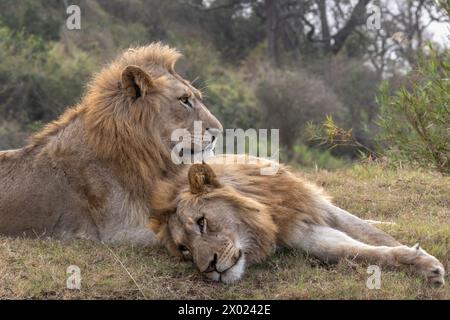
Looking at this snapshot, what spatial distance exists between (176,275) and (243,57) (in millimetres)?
24449

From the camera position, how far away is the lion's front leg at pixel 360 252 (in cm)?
426

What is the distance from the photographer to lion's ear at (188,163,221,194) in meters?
4.50

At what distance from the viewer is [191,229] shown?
169 inches

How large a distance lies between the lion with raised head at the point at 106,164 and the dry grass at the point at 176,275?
0.20 meters

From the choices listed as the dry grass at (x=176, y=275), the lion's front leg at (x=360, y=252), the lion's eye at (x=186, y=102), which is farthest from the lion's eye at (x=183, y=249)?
the lion's eye at (x=186, y=102)

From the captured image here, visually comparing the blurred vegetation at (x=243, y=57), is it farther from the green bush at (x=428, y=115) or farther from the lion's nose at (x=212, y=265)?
the lion's nose at (x=212, y=265)

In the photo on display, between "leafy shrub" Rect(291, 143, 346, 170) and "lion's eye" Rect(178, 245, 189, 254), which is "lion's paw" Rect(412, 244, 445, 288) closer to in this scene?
"lion's eye" Rect(178, 245, 189, 254)

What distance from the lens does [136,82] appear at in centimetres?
527

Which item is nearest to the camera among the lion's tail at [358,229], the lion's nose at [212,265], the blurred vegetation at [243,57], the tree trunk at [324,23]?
the lion's nose at [212,265]

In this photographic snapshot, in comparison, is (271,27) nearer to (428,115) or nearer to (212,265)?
(428,115)

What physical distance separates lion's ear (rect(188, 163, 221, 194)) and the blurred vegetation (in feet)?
25.9

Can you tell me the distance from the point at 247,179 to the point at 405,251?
1.12 metres

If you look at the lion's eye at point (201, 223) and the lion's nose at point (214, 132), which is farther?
the lion's nose at point (214, 132)

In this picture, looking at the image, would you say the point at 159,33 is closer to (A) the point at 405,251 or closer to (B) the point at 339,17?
(B) the point at 339,17
